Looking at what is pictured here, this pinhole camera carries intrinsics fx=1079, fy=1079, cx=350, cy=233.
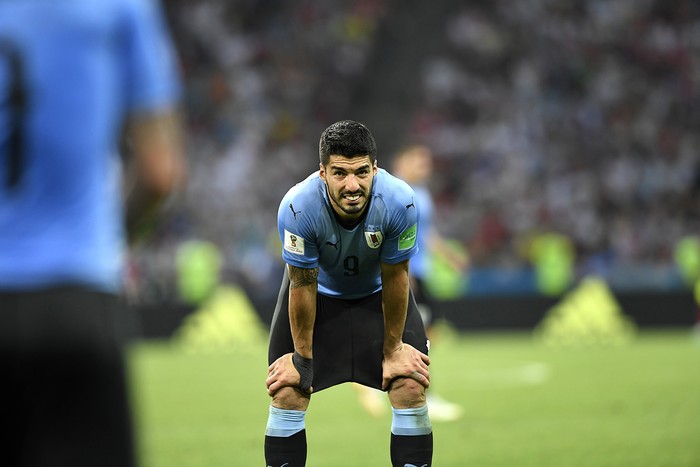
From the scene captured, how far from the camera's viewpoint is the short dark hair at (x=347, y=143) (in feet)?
16.4

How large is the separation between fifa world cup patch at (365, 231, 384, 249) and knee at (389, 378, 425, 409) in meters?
0.67

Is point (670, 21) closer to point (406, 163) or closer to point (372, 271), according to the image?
point (406, 163)

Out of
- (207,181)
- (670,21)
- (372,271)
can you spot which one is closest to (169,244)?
(207,181)

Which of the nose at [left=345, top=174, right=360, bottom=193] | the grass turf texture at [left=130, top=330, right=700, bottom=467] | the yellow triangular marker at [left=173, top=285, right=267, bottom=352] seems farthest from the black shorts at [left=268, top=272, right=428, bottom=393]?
the yellow triangular marker at [left=173, top=285, right=267, bottom=352]

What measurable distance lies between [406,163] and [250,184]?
1314cm

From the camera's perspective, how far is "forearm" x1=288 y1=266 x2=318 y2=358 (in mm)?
5164

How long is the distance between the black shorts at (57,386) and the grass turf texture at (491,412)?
Result: 0.32ft

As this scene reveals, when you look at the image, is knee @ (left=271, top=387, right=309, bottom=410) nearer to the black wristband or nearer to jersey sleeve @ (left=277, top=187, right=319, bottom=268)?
the black wristband

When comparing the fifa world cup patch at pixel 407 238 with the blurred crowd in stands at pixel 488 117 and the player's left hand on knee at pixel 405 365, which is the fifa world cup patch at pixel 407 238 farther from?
the blurred crowd in stands at pixel 488 117

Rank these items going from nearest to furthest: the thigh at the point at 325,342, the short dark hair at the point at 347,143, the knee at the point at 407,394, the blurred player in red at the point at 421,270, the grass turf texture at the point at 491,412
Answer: the short dark hair at the point at 347,143 < the knee at the point at 407,394 < the thigh at the point at 325,342 < the grass turf texture at the point at 491,412 < the blurred player in red at the point at 421,270

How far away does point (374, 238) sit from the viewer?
17.0ft

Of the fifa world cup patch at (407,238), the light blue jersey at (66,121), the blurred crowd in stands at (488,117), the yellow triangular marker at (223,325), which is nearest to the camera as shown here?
the light blue jersey at (66,121)

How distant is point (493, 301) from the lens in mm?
20109

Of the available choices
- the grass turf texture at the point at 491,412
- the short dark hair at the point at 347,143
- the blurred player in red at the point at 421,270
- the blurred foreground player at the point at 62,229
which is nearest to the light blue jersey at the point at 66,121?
the blurred foreground player at the point at 62,229
